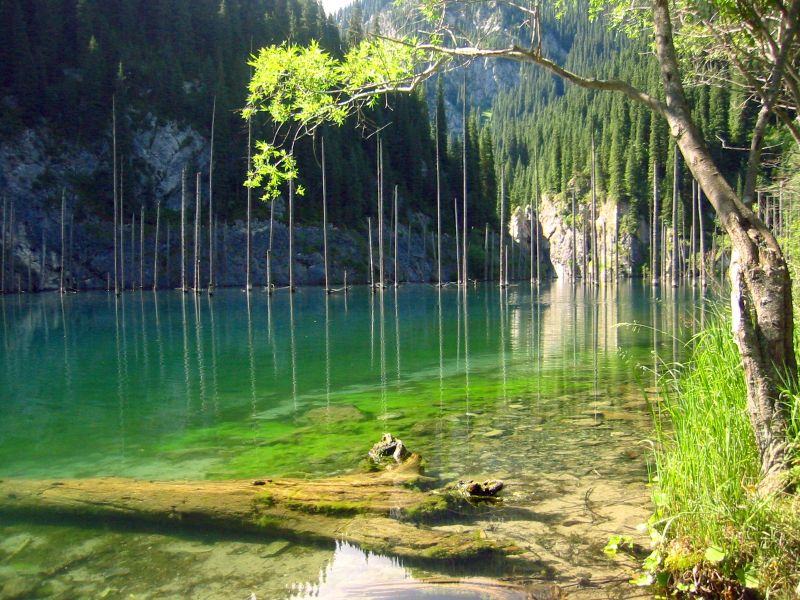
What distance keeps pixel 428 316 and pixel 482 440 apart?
23.6 m

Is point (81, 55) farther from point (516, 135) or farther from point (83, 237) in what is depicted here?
point (516, 135)

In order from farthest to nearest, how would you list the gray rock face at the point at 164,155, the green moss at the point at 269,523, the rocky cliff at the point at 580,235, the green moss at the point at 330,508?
the rocky cliff at the point at 580,235, the gray rock face at the point at 164,155, the green moss at the point at 330,508, the green moss at the point at 269,523

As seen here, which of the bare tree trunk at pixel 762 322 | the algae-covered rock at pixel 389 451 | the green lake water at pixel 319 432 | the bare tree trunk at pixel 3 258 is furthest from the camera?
the bare tree trunk at pixel 3 258

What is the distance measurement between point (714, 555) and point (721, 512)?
11.6 inches

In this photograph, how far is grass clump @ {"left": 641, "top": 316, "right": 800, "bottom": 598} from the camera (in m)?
3.70

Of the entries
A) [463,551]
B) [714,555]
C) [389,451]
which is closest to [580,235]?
[389,451]

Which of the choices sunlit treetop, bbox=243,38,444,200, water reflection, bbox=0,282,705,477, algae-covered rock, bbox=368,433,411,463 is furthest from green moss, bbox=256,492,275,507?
sunlit treetop, bbox=243,38,444,200

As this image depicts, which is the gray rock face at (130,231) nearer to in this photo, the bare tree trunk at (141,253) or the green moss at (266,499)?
the bare tree trunk at (141,253)

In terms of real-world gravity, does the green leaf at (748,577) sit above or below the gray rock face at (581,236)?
below

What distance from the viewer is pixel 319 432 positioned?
980 cm

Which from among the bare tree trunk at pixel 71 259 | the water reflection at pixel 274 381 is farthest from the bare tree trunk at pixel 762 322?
the bare tree trunk at pixel 71 259

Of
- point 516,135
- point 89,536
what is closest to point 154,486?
point 89,536

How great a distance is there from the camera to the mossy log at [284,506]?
532 centimetres

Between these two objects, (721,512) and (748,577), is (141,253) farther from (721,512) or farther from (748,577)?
(748,577)
